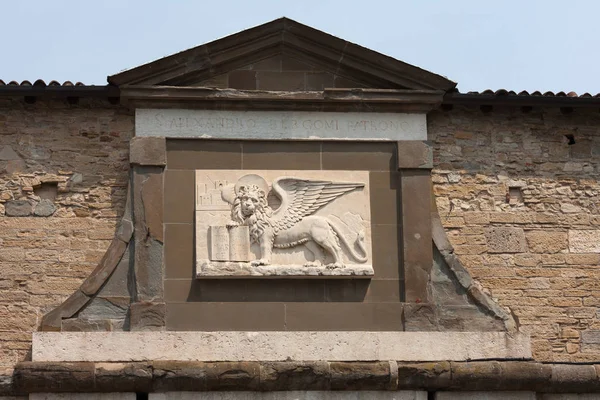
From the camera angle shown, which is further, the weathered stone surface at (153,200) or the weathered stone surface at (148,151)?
the weathered stone surface at (148,151)

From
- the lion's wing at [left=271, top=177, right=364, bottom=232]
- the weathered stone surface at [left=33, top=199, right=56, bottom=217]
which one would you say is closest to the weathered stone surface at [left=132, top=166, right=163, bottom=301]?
the weathered stone surface at [left=33, top=199, right=56, bottom=217]

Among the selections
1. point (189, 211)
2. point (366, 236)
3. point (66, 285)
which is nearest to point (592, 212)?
point (366, 236)

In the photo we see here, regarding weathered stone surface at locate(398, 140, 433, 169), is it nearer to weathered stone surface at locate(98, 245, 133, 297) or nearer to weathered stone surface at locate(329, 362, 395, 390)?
weathered stone surface at locate(329, 362, 395, 390)

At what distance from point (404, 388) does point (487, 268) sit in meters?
1.59

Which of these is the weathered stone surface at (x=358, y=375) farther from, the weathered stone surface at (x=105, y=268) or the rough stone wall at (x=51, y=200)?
the rough stone wall at (x=51, y=200)

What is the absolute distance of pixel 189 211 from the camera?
13.4 metres

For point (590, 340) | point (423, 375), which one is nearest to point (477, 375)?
point (423, 375)

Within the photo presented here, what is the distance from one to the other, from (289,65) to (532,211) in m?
2.83

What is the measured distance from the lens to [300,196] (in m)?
13.5

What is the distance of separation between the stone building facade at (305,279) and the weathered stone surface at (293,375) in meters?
0.01

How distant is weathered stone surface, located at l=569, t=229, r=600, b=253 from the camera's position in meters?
14.0

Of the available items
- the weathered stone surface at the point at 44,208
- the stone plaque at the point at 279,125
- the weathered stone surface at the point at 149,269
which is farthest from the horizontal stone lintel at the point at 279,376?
the stone plaque at the point at 279,125

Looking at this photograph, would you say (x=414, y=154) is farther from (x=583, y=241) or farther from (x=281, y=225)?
(x=583, y=241)

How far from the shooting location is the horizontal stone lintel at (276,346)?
42.1 ft
